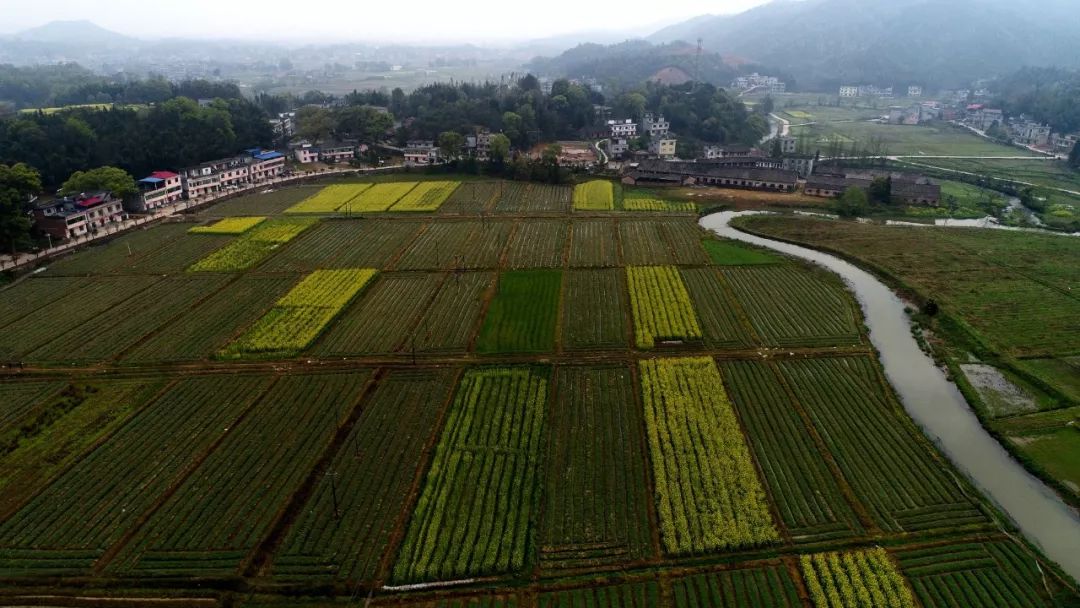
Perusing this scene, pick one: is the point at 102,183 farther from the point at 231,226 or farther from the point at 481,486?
the point at 481,486

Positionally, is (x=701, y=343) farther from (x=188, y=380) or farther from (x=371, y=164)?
(x=371, y=164)

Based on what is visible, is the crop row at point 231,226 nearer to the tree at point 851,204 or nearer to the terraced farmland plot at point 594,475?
the terraced farmland plot at point 594,475

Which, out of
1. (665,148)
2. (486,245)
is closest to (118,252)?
(486,245)

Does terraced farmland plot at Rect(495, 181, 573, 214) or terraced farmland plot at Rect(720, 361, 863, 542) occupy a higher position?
terraced farmland plot at Rect(495, 181, 573, 214)

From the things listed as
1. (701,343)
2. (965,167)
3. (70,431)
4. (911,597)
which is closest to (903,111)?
(965,167)

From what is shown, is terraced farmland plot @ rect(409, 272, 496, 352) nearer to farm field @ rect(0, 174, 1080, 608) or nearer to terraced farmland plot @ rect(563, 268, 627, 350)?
farm field @ rect(0, 174, 1080, 608)

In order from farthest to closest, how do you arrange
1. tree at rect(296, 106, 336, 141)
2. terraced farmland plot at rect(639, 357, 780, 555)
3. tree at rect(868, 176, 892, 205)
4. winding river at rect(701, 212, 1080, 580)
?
1. tree at rect(296, 106, 336, 141)
2. tree at rect(868, 176, 892, 205)
3. winding river at rect(701, 212, 1080, 580)
4. terraced farmland plot at rect(639, 357, 780, 555)

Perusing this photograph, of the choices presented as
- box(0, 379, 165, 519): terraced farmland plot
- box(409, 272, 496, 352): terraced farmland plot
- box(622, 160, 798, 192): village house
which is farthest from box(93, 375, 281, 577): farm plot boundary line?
box(622, 160, 798, 192): village house
